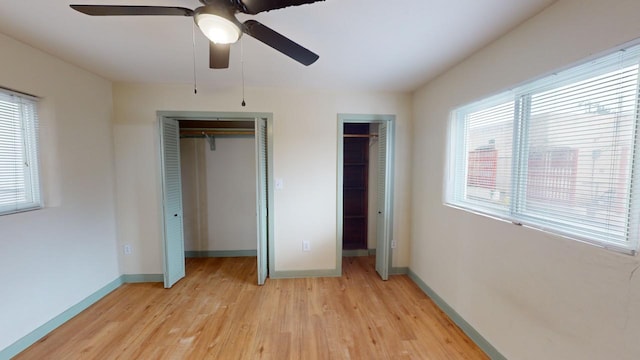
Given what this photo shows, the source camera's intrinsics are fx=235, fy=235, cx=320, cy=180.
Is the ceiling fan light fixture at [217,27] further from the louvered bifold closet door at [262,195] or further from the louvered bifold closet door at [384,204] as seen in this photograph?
the louvered bifold closet door at [384,204]

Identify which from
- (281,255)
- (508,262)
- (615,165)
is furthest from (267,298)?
(615,165)

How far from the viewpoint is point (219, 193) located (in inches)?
139

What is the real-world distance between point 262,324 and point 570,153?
2509 millimetres

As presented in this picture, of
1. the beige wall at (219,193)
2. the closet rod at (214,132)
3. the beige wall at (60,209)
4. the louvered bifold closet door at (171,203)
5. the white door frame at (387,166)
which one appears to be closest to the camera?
the beige wall at (60,209)

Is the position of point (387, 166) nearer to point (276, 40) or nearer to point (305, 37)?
point (305, 37)

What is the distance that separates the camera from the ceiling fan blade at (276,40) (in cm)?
126

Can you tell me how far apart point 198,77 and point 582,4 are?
2916 millimetres

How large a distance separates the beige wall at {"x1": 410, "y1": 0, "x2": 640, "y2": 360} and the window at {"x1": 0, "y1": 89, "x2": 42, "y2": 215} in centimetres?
359

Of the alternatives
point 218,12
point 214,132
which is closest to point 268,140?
point 214,132

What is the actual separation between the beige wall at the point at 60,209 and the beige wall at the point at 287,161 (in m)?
0.19

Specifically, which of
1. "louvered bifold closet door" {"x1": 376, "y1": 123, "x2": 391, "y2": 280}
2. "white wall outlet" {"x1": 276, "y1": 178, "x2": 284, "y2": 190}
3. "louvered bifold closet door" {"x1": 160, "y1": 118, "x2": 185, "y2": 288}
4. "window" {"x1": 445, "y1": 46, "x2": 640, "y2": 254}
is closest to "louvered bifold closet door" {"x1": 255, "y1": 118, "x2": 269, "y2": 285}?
"white wall outlet" {"x1": 276, "y1": 178, "x2": 284, "y2": 190}

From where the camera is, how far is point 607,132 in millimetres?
1127

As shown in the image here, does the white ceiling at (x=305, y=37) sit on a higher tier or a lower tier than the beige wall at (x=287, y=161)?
higher

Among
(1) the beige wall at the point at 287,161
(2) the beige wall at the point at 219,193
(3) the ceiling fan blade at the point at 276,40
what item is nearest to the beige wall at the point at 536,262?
(1) the beige wall at the point at 287,161
